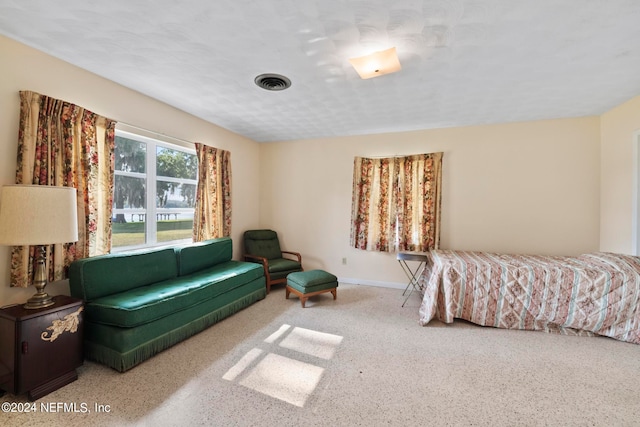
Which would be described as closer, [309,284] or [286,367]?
[286,367]

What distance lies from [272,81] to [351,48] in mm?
869

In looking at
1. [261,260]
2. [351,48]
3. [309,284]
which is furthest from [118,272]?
[351,48]

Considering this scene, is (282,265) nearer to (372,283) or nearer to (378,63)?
(372,283)

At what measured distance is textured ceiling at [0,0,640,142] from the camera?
5.13 feet

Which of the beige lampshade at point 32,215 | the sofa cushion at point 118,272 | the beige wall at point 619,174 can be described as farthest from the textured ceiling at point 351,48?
the sofa cushion at point 118,272

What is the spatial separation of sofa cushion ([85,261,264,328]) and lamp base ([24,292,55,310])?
10.8 inches

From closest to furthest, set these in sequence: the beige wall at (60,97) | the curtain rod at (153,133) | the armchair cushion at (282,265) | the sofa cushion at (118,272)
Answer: the beige wall at (60,97), the sofa cushion at (118,272), the curtain rod at (153,133), the armchair cushion at (282,265)

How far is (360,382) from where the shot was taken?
1836 mm

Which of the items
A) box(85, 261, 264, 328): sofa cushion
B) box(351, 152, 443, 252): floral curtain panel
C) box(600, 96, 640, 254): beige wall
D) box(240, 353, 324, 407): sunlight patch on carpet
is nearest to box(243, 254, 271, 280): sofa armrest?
box(85, 261, 264, 328): sofa cushion

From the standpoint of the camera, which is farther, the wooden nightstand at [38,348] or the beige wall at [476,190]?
the beige wall at [476,190]

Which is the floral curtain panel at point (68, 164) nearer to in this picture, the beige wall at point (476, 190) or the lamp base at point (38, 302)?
the lamp base at point (38, 302)

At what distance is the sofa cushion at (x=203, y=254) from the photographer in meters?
2.95

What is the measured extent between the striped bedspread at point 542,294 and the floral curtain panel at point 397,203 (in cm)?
97

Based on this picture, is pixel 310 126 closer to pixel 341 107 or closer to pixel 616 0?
pixel 341 107
